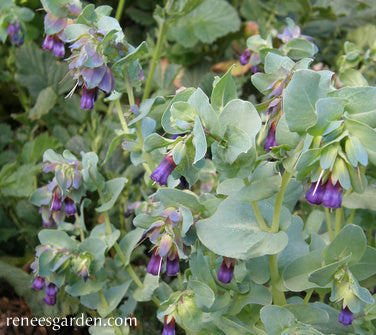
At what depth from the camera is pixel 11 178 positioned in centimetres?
153

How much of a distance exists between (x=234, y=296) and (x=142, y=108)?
18.2 inches

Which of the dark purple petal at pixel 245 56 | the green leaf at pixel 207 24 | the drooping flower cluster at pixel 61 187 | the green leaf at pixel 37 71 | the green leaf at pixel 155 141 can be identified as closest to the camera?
the green leaf at pixel 155 141

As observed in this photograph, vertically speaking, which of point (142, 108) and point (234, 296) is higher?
point (142, 108)

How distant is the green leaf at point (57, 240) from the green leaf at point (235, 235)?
1.48ft

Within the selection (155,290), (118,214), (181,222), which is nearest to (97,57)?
(181,222)

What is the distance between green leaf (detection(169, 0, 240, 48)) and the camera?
80.1 inches

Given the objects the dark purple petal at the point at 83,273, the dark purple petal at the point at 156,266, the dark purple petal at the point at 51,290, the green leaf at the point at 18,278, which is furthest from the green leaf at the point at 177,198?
the green leaf at the point at 18,278

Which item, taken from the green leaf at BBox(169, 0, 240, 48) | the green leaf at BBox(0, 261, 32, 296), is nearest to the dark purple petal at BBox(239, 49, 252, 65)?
the green leaf at BBox(169, 0, 240, 48)

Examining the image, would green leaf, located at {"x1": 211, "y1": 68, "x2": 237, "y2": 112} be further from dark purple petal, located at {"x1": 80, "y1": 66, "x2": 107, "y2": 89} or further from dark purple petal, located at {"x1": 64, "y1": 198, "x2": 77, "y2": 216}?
dark purple petal, located at {"x1": 64, "y1": 198, "x2": 77, "y2": 216}

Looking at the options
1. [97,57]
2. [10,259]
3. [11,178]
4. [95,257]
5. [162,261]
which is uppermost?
[97,57]

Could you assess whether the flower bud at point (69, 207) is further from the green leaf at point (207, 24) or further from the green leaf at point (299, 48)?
the green leaf at point (207, 24)

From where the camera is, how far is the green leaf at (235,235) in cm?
82

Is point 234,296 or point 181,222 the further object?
point 234,296

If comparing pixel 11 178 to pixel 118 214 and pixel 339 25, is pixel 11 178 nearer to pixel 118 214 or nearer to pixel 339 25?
pixel 118 214
